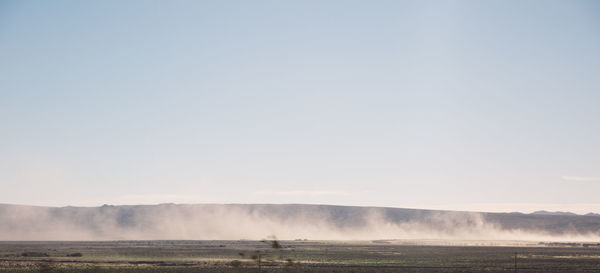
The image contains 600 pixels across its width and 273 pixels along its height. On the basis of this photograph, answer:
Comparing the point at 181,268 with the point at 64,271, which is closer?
the point at 64,271

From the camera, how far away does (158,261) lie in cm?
8300

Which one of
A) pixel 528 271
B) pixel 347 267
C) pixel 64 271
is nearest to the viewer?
pixel 64 271

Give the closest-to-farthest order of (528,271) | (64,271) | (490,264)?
(64,271) → (528,271) → (490,264)

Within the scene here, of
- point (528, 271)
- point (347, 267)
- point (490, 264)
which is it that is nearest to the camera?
point (528, 271)

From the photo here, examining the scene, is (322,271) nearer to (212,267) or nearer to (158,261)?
(212,267)

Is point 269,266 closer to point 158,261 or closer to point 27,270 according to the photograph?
point 158,261

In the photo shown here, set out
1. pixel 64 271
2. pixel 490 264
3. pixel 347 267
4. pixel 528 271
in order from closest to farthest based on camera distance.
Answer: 1. pixel 64 271
2. pixel 528 271
3. pixel 347 267
4. pixel 490 264

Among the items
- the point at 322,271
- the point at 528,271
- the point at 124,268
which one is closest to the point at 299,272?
the point at 322,271

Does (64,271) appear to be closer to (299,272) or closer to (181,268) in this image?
(181,268)

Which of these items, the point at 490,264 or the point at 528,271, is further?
the point at 490,264

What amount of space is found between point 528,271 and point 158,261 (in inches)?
1692

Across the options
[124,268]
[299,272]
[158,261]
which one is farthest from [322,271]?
[158,261]

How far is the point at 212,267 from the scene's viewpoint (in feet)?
233

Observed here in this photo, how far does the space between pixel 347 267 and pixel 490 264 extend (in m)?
17.5
